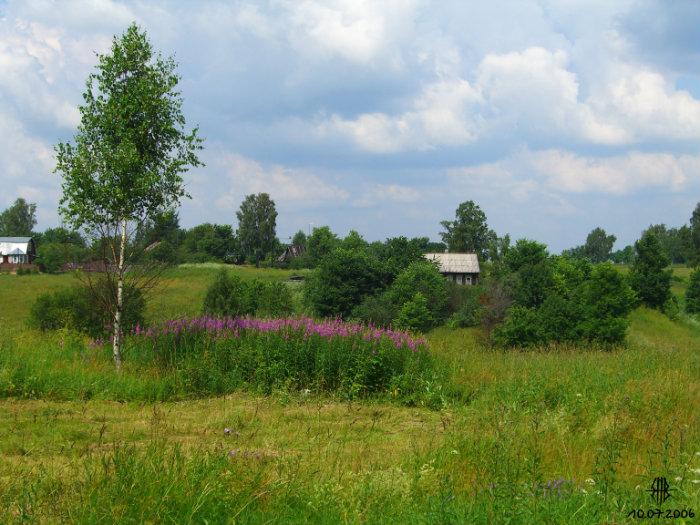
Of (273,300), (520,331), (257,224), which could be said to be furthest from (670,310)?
(257,224)

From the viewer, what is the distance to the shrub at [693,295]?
50406 mm

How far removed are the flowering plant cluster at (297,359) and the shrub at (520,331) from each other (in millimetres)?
21981

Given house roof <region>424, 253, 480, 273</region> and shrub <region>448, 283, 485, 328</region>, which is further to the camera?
house roof <region>424, 253, 480, 273</region>

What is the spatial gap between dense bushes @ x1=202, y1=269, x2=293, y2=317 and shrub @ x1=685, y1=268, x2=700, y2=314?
33047 mm

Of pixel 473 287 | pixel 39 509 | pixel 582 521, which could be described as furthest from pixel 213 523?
pixel 473 287

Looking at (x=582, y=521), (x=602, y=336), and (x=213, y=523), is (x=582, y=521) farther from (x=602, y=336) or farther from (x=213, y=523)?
(x=602, y=336)

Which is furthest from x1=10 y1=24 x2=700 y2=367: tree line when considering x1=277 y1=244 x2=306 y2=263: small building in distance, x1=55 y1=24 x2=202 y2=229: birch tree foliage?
x1=277 y1=244 x2=306 y2=263: small building in distance

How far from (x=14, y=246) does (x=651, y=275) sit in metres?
73.8

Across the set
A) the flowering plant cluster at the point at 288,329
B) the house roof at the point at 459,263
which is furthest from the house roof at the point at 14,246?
the flowering plant cluster at the point at 288,329

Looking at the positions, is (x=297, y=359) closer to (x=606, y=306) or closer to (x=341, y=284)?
(x=606, y=306)

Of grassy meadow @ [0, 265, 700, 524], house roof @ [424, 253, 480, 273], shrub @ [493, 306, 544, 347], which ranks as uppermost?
house roof @ [424, 253, 480, 273]

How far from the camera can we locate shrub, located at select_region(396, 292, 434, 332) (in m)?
39.7

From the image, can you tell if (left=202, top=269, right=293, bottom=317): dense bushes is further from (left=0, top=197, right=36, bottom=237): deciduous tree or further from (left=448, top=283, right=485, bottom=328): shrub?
(left=0, top=197, right=36, bottom=237): deciduous tree

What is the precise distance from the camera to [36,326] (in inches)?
851
